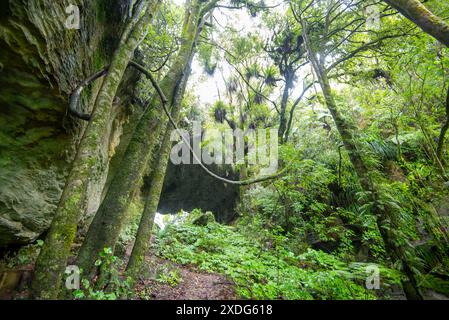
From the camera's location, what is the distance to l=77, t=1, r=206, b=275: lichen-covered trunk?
2.81m

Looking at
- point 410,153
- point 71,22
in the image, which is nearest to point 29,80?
point 71,22

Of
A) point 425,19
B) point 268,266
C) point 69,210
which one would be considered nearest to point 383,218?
point 268,266

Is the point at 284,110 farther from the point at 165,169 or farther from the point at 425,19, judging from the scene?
the point at 165,169

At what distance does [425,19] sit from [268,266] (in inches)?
192

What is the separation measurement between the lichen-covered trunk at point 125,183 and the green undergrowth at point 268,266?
7.44ft

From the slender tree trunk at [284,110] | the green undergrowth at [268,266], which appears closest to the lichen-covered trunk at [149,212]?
the green undergrowth at [268,266]

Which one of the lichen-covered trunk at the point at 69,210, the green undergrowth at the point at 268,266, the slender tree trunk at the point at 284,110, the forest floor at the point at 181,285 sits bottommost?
the forest floor at the point at 181,285

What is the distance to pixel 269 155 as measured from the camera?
820 cm

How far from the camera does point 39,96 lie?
2.59m

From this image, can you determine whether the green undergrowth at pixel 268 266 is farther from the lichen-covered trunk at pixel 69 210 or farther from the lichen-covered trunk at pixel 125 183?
the lichen-covered trunk at pixel 69 210

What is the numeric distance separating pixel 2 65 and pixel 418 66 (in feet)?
21.8

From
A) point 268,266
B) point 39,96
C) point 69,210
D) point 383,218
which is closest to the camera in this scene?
point 69,210

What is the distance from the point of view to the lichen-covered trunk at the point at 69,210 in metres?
1.86

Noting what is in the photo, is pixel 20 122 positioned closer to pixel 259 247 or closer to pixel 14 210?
pixel 14 210
